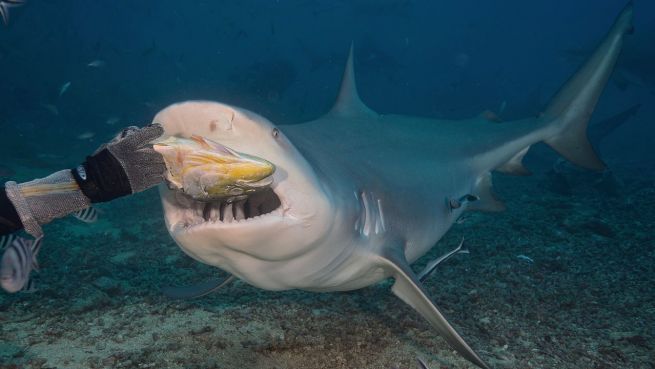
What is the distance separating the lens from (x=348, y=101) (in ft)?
16.3

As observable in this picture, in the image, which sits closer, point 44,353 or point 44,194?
point 44,194

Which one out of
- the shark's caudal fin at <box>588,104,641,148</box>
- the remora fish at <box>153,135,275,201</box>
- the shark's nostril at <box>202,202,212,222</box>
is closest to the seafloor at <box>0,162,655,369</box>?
the shark's nostril at <box>202,202,212,222</box>

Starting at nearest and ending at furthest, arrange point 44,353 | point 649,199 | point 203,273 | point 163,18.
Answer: point 44,353
point 203,273
point 649,199
point 163,18

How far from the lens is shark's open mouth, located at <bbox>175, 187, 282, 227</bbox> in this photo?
232 centimetres

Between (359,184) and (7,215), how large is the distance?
2.37 m

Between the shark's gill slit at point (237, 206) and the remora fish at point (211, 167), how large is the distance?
1.43 feet

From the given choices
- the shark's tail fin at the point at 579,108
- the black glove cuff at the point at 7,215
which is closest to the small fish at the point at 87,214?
the black glove cuff at the point at 7,215

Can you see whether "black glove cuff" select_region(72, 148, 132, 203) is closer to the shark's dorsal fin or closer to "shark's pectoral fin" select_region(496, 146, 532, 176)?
the shark's dorsal fin

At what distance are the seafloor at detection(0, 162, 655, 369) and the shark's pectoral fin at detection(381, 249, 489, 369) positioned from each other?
56 cm

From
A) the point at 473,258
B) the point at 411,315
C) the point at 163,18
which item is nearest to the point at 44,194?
the point at 411,315

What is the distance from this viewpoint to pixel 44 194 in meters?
2.60

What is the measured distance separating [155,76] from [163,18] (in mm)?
92158

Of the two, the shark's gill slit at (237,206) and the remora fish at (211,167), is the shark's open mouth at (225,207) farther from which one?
the remora fish at (211,167)

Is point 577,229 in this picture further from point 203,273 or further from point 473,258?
point 203,273
